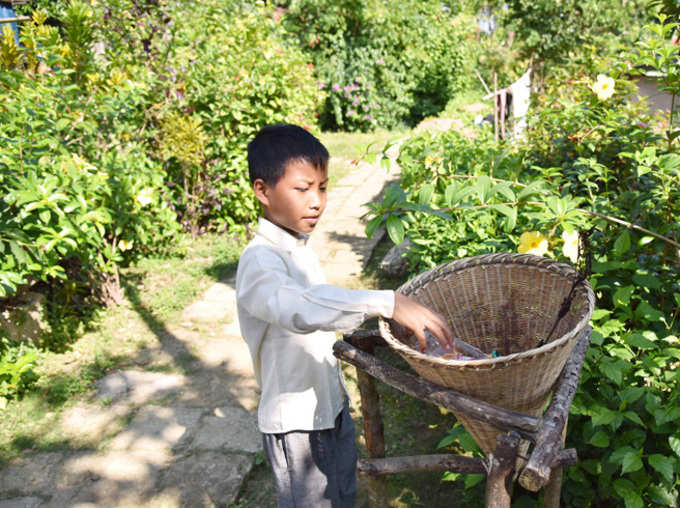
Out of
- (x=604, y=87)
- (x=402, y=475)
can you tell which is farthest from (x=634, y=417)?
(x=604, y=87)

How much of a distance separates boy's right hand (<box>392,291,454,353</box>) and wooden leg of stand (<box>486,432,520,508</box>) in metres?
0.23

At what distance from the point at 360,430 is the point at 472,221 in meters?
1.28

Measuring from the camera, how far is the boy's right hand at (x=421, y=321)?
112 cm

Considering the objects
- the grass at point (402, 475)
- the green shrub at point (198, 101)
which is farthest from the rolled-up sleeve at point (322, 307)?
the green shrub at point (198, 101)

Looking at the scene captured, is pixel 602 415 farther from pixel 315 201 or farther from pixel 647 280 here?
pixel 315 201

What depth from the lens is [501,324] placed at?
5.38ft

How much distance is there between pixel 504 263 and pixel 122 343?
2880 millimetres

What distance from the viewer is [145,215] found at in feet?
13.3

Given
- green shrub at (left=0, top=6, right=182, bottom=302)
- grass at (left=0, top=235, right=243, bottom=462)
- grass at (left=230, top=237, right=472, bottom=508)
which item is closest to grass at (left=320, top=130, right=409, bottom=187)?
grass at (left=0, top=235, right=243, bottom=462)

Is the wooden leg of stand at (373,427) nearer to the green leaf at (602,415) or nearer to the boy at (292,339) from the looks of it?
the boy at (292,339)

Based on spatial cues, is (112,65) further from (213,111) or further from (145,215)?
(145,215)

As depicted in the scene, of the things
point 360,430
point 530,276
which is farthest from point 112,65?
point 530,276

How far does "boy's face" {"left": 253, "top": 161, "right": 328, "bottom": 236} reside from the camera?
4.60ft

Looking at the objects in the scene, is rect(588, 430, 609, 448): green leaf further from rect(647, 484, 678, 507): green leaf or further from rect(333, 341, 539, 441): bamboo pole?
rect(333, 341, 539, 441): bamboo pole
